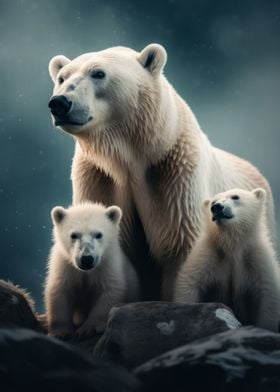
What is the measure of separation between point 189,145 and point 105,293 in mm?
1448

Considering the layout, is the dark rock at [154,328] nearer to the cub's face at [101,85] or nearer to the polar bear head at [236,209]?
the polar bear head at [236,209]

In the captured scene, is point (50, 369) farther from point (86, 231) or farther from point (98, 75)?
point (98, 75)

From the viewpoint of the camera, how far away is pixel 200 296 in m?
5.30

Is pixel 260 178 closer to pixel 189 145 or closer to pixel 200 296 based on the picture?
pixel 189 145

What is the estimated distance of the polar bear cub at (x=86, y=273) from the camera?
5.25 m

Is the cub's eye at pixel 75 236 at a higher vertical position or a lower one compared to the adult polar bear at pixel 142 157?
lower

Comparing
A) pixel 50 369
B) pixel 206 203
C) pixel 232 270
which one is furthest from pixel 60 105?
pixel 50 369

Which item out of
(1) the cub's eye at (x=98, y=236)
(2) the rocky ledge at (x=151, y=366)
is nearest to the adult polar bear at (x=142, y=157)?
(1) the cub's eye at (x=98, y=236)

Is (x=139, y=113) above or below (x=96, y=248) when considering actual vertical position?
above

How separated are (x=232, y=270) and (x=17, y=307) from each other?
1490mm

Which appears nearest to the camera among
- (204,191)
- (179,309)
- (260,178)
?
(179,309)

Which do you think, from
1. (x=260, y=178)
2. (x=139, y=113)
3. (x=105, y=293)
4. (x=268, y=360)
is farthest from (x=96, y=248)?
(x=260, y=178)

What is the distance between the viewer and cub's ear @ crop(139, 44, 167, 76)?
19.3 ft

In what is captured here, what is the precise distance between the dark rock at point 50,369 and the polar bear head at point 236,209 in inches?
74.3
